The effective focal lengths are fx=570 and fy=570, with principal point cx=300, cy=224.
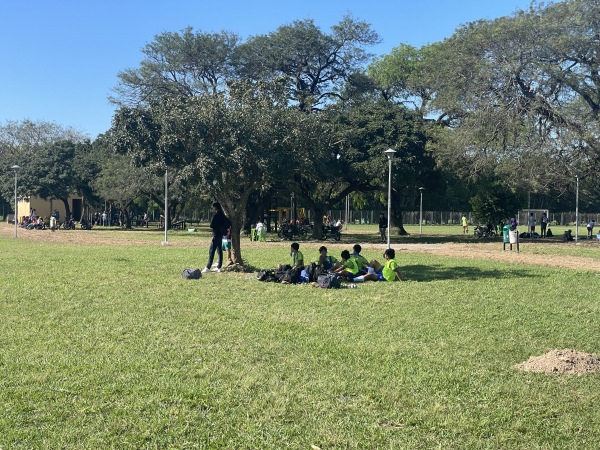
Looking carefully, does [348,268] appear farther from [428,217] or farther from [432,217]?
[432,217]

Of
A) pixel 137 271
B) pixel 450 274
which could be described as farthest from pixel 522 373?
pixel 137 271

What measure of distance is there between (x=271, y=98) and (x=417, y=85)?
940 inches

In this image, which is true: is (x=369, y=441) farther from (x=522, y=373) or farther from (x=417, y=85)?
(x=417, y=85)

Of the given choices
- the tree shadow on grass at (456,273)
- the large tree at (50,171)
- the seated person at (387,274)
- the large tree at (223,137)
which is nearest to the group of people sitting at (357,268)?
the seated person at (387,274)

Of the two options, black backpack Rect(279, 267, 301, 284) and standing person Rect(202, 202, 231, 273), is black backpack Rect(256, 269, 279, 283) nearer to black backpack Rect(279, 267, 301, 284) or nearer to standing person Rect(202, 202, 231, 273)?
black backpack Rect(279, 267, 301, 284)

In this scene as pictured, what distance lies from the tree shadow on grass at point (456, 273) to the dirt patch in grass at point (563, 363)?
7.27 metres

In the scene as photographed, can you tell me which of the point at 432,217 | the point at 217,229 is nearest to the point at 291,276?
the point at 217,229

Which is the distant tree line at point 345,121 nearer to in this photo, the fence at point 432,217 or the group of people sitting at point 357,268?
the group of people sitting at point 357,268

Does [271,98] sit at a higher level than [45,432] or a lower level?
higher

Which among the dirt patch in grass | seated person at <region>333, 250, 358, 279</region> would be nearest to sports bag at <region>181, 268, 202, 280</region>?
seated person at <region>333, 250, 358, 279</region>

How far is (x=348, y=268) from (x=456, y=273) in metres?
3.39

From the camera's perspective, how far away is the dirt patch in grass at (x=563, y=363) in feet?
18.3

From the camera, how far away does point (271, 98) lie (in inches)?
591

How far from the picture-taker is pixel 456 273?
1450 cm
